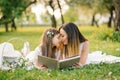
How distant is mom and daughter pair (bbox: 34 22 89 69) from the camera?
8.38 m

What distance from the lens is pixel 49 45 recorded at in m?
8.41

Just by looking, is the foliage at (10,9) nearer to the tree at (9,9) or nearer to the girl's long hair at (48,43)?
the tree at (9,9)

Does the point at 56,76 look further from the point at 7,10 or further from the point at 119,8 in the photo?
the point at 7,10

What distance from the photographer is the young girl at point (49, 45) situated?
8375 mm

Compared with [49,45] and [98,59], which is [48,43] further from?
[98,59]

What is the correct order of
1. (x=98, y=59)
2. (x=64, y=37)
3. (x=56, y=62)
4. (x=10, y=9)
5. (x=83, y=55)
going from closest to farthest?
(x=56, y=62) < (x=64, y=37) < (x=83, y=55) < (x=98, y=59) < (x=10, y=9)

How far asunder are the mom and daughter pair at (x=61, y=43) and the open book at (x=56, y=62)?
0.75 feet

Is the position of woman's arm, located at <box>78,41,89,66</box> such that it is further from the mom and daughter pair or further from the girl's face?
the girl's face

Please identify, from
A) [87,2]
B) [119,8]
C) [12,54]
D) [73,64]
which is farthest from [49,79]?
[87,2]

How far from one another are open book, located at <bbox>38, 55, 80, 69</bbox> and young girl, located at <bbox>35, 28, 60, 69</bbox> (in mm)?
239

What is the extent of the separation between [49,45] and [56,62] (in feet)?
2.17

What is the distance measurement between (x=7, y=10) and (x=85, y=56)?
2278 centimetres

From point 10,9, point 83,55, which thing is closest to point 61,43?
point 83,55

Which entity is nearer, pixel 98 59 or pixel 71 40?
pixel 71 40
